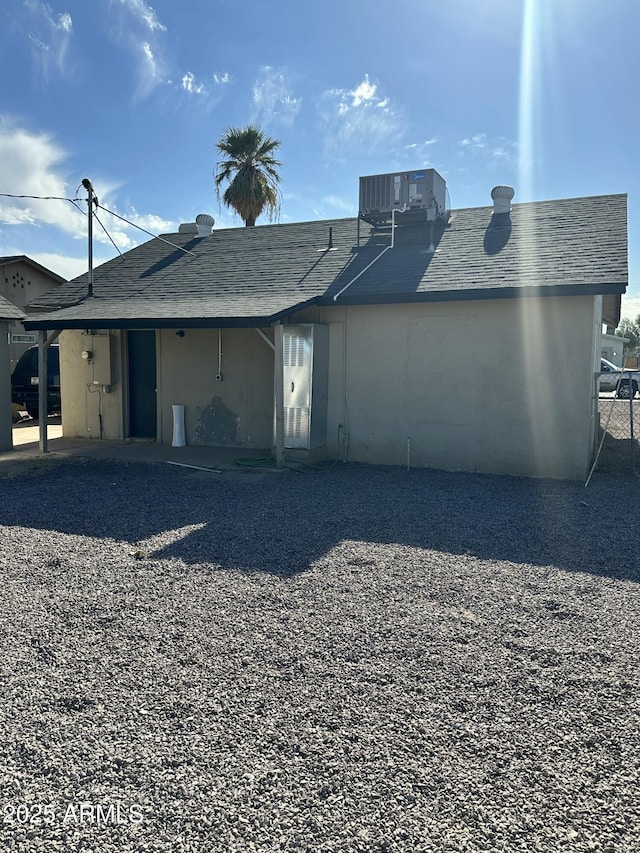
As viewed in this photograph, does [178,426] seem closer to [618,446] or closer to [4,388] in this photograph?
[4,388]

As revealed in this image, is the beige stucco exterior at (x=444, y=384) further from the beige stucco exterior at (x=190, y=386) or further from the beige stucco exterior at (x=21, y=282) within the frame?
the beige stucco exterior at (x=21, y=282)

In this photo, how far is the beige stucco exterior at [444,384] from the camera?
8.15 meters

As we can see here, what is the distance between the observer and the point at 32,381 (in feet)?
50.1

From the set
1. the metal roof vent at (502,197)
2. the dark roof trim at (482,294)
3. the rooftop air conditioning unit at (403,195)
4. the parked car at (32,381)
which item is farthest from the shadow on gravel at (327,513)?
the parked car at (32,381)

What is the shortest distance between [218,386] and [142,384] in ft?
6.07

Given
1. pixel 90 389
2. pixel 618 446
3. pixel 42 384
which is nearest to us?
pixel 42 384

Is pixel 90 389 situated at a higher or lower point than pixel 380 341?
lower

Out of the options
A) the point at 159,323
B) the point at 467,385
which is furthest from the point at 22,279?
the point at 467,385

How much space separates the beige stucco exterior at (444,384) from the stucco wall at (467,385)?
0.05ft

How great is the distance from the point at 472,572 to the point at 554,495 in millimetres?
3134

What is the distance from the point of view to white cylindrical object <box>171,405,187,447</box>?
430 inches

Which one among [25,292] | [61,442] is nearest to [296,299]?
[61,442]

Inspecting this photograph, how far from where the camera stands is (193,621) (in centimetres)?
376

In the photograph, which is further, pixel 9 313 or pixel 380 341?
pixel 9 313
